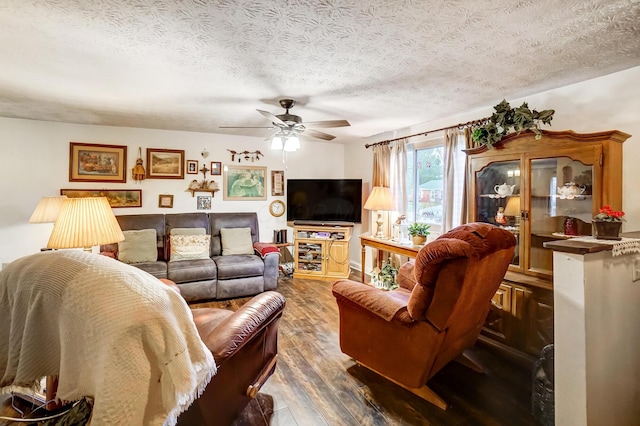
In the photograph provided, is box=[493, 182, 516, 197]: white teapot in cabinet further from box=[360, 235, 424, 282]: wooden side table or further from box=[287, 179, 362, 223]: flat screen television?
box=[287, 179, 362, 223]: flat screen television

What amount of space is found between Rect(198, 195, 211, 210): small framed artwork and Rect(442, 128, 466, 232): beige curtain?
354cm

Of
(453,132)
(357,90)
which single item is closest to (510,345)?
(453,132)

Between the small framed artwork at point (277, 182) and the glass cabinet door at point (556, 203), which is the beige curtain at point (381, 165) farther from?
the glass cabinet door at point (556, 203)

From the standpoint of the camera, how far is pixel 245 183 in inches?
200

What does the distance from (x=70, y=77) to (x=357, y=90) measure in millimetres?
2410

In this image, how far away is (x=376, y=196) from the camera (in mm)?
4168

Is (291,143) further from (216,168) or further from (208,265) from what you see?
(216,168)

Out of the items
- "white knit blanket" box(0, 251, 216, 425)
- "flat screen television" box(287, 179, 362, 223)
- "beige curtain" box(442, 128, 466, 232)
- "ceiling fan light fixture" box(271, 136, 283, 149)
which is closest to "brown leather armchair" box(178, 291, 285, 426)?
"white knit blanket" box(0, 251, 216, 425)

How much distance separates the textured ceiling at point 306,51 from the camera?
1.56 m

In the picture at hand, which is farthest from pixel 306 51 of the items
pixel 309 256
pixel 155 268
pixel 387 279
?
pixel 309 256

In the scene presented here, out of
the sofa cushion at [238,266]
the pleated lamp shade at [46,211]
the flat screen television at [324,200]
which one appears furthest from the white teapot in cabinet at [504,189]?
the pleated lamp shade at [46,211]

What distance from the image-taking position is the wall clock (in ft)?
17.3

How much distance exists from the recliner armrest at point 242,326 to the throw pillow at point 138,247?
9.14 feet

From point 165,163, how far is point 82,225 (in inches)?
116
